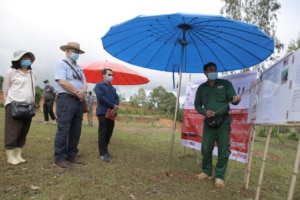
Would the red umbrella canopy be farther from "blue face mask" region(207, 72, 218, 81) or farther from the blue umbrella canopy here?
"blue face mask" region(207, 72, 218, 81)

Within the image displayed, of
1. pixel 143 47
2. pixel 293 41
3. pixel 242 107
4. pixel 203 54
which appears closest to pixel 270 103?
pixel 242 107

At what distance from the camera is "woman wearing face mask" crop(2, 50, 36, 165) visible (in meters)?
3.93

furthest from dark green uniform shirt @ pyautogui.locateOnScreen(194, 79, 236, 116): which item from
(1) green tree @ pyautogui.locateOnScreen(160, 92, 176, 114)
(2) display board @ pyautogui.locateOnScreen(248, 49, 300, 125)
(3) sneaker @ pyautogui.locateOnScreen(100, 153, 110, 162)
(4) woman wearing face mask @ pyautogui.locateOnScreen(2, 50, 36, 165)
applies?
Answer: (1) green tree @ pyautogui.locateOnScreen(160, 92, 176, 114)

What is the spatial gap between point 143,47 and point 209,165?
2328 mm

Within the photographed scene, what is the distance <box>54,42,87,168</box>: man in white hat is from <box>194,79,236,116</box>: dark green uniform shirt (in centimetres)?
201

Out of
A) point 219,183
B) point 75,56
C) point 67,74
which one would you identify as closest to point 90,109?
point 75,56

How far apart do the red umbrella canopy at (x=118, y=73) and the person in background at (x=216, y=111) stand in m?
2.76

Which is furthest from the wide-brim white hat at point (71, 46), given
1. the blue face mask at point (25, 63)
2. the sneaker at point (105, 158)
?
the sneaker at point (105, 158)

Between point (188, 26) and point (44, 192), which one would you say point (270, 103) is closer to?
point (188, 26)

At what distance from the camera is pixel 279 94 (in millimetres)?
2971

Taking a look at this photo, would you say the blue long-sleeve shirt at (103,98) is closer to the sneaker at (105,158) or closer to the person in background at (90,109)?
the sneaker at (105,158)

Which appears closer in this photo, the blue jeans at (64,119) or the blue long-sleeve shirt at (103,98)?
the blue jeans at (64,119)

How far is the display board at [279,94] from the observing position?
254 cm

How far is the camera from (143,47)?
449cm
